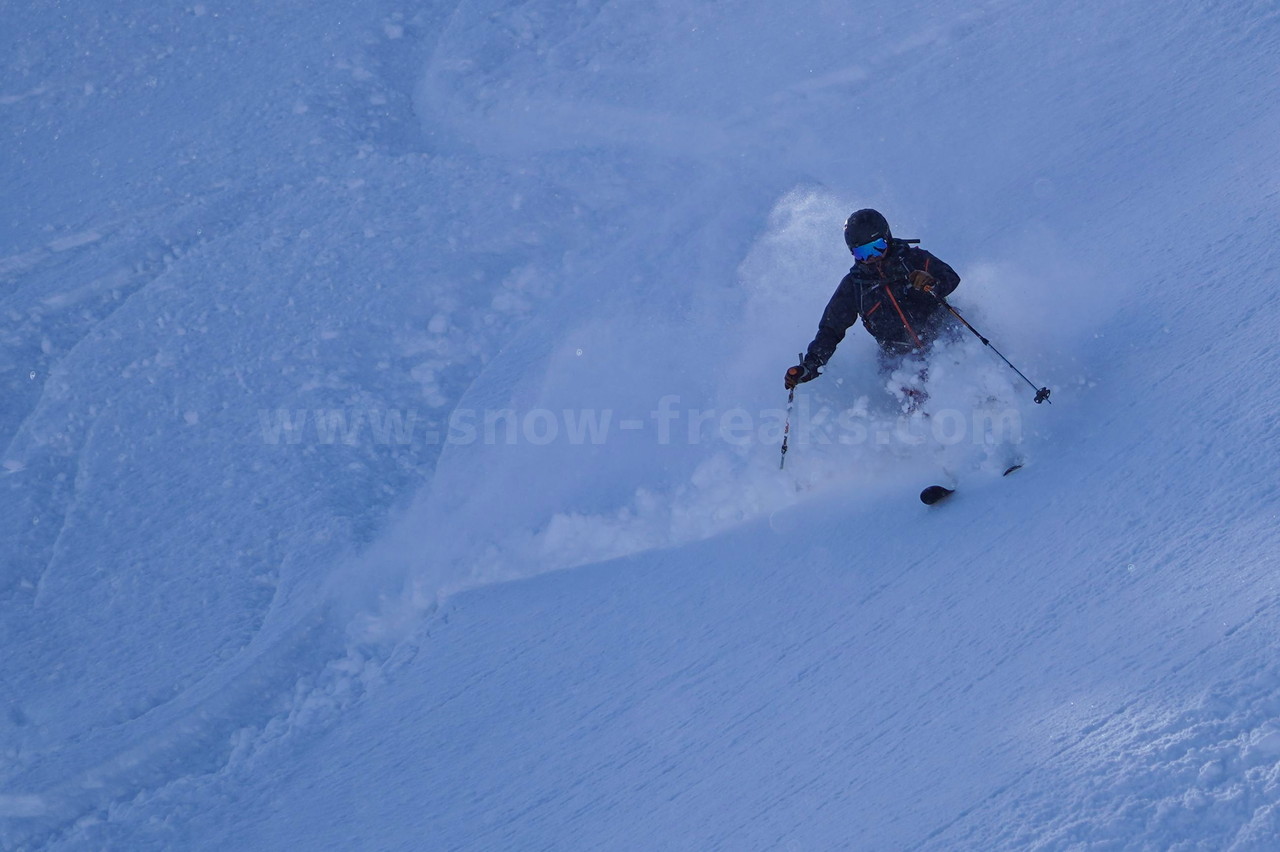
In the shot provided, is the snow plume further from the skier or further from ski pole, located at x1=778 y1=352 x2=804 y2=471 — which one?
the skier

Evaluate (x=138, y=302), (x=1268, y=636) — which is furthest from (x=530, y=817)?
(x=138, y=302)

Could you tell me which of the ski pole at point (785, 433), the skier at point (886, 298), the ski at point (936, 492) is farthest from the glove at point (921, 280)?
the ski at point (936, 492)

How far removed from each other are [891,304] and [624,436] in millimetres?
2080

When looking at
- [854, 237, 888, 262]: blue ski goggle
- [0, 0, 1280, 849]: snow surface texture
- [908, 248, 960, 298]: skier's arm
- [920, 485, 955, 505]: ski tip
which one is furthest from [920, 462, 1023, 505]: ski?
[854, 237, 888, 262]: blue ski goggle

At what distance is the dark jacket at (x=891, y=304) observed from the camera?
479cm

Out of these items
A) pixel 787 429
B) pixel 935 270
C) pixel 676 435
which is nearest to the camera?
pixel 935 270

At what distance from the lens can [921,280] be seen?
4645mm

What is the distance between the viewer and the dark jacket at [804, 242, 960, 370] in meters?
4.79

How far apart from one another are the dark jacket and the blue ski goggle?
0.21 ft

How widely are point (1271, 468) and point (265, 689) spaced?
5649 millimetres

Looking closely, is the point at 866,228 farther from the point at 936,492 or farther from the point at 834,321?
the point at 936,492

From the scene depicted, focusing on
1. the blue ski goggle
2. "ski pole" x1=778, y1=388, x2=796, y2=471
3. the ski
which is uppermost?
the blue ski goggle

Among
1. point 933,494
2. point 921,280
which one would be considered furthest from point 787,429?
point 921,280

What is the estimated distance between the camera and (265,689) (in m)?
5.20
